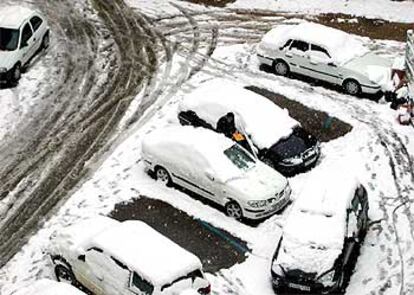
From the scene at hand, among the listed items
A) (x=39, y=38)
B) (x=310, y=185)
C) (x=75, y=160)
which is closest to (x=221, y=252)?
(x=310, y=185)

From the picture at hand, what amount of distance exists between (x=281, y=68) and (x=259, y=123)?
211 inches

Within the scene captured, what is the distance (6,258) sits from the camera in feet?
62.7

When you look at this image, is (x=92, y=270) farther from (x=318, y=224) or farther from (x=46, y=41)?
(x=46, y=41)

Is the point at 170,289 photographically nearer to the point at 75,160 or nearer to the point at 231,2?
the point at 75,160

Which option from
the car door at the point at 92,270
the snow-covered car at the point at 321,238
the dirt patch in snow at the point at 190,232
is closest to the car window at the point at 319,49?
the snow-covered car at the point at 321,238

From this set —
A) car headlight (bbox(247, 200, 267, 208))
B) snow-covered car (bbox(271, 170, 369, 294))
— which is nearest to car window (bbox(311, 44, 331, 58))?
snow-covered car (bbox(271, 170, 369, 294))

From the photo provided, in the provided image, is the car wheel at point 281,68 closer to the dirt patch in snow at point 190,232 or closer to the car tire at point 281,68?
the car tire at point 281,68

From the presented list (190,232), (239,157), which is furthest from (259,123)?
(190,232)

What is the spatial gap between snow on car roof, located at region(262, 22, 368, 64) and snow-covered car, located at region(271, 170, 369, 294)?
25.1 ft

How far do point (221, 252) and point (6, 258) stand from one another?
17.3ft

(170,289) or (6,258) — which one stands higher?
(170,289)

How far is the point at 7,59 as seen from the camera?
85.9 ft

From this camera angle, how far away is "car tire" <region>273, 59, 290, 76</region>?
1056 inches

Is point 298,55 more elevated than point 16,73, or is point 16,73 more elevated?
point 298,55
